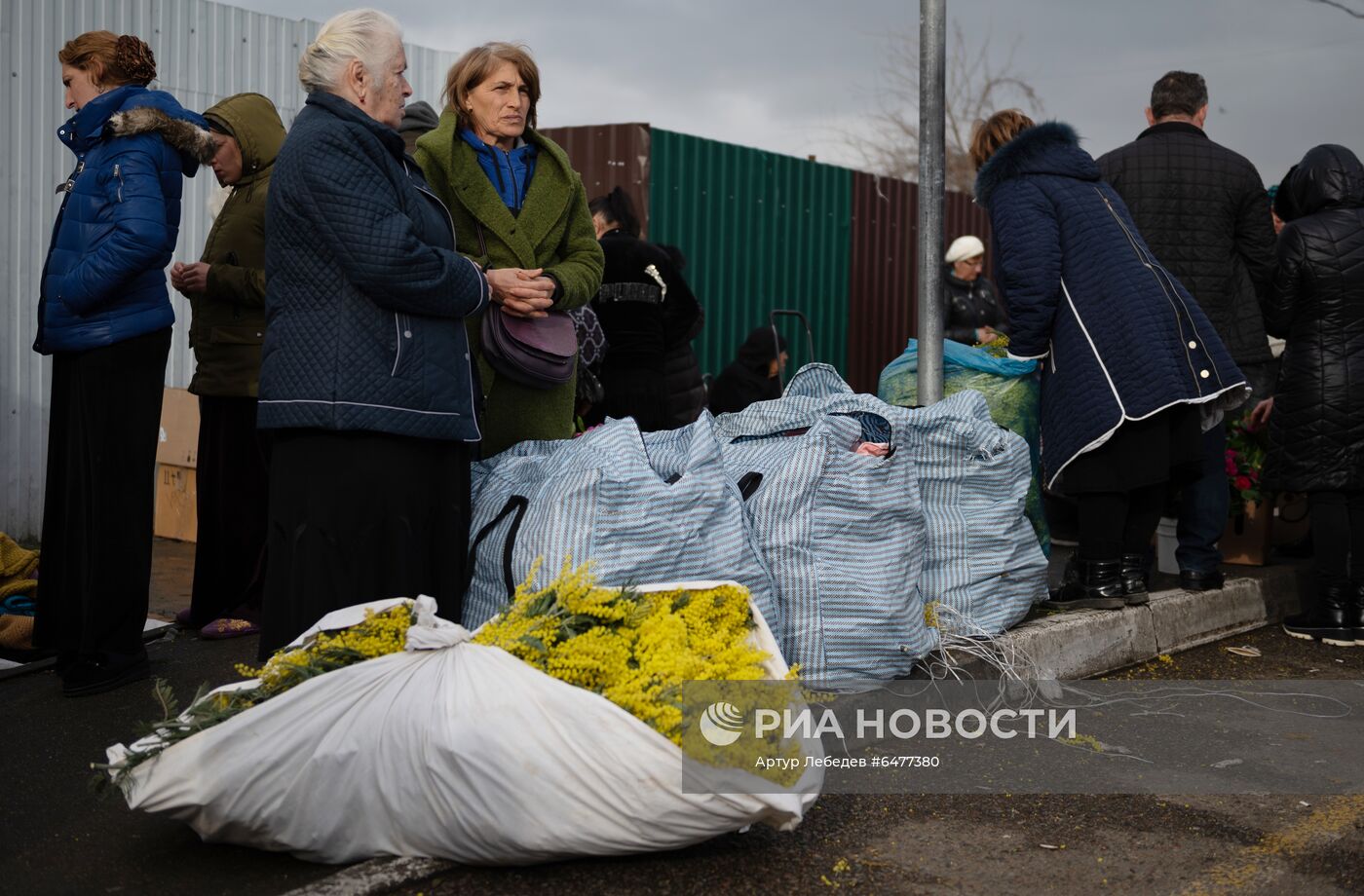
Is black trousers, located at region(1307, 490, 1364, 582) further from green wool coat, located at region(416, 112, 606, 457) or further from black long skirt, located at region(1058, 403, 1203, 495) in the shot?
green wool coat, located at region(416, 112, 606, 457)

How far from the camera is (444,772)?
2.85m

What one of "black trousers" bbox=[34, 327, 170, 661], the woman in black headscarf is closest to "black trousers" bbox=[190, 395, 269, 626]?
"black trousers" bbox=[34, 327, 170, 661]

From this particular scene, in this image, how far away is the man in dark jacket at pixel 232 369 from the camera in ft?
16.7

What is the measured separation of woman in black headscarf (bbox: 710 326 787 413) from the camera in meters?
8.36

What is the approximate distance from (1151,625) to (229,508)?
3531 millimetres

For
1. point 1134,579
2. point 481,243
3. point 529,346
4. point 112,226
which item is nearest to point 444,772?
point 529,346

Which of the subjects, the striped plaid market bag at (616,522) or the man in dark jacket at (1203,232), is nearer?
the striped plaid market bag at (616,522)

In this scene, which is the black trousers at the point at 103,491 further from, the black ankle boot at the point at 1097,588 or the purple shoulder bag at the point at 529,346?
the black ankle boot at the point at 1097,588

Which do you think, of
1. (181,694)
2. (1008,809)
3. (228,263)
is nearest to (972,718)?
(1008,809)

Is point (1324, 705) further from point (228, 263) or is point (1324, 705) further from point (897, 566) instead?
point (228, 263)

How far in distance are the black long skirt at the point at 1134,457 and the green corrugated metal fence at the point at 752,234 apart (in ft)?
18.8

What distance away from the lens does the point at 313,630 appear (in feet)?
10.5

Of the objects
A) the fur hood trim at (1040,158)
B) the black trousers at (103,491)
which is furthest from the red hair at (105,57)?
the fur hood trim at (1040,158)

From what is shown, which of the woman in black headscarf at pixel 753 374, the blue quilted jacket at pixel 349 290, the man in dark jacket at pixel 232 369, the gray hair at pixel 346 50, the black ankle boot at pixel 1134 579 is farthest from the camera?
the woman in black headscarf at pixel 753 374
